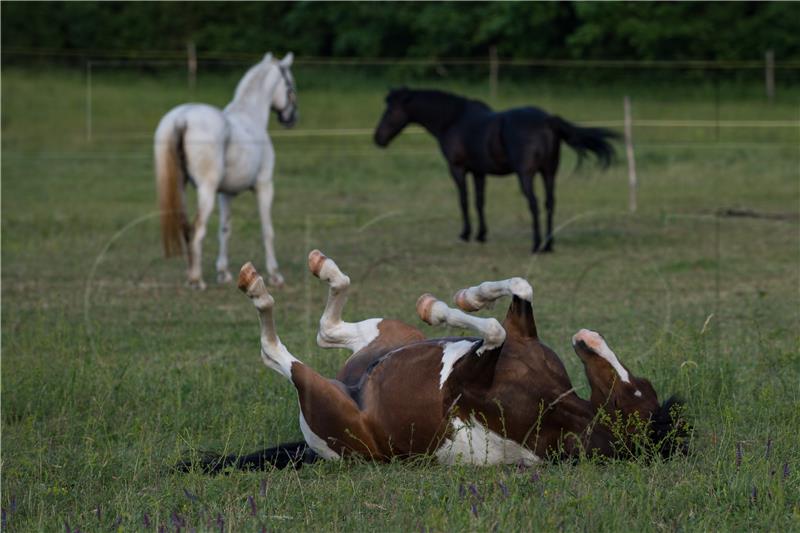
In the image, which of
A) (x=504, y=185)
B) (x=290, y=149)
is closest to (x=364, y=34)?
(x=290, y=149)

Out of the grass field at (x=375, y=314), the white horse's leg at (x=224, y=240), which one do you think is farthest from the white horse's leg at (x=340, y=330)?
the white horse's leg at (x=224, y=240)

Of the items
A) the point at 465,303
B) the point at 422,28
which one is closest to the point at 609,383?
the point at 465,303

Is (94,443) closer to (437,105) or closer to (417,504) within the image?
(417,504)

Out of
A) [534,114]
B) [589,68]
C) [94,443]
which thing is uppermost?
[589,68]

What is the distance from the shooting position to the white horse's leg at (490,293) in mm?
4480

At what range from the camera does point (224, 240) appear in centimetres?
1170

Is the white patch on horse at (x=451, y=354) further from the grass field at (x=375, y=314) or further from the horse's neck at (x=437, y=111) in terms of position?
the horse's neck at (x=437, y=111)

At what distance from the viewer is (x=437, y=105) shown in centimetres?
1542

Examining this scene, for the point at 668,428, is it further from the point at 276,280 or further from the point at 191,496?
the point at 276,280

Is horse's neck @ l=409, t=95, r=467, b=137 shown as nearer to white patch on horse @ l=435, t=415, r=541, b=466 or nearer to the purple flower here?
white patch on horse @ l=435, t=415, r=541, b=466

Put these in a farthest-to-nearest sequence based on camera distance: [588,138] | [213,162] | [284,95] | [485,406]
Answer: [588,138] < [284,95] < [213,162] < [485,406]

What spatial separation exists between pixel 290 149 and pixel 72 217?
372 inches

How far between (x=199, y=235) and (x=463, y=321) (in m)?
7.01

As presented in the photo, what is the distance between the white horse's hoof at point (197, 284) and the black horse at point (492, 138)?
4.10 meters
